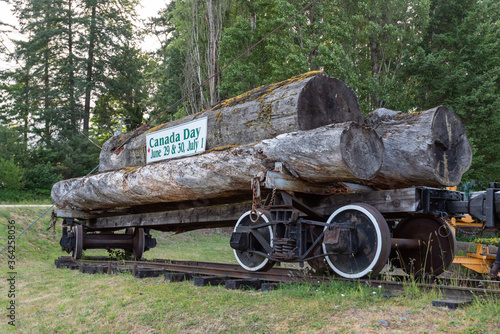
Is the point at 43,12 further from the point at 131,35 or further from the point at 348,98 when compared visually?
the point at 348,98

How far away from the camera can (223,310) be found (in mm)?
4547

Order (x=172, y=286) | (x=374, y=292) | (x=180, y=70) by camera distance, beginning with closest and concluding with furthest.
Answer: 1. (x=374, y=292)
2. (x=172, y=286)
3. (x=180, y=70)

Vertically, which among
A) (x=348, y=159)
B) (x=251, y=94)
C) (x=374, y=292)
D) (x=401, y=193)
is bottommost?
(x=374, y=292)

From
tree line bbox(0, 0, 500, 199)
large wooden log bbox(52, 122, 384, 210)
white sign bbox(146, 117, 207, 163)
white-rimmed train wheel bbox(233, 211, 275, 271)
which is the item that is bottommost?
white-rimmed train wheel bbox(233, 211, 275, 271)

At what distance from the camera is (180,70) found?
27516mm

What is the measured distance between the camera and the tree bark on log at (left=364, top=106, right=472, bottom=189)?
18.0 feet

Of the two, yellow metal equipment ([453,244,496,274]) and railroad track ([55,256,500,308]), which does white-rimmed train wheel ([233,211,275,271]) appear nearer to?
railroad track ([55,256,500,308])

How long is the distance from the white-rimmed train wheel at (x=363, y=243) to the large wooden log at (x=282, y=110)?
1298 millimetres

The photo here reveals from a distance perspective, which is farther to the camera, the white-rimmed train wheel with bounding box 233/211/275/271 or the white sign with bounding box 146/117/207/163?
the white sign with bounding box 146/117/207/163

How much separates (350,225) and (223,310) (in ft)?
5.90

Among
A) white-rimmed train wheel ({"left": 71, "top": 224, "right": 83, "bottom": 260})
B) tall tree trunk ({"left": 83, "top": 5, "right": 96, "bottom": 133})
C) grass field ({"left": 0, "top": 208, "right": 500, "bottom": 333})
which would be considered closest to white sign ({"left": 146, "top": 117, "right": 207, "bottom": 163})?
grass field ({"left": 0, "top": 208, "right": 500, "bottom": 333})

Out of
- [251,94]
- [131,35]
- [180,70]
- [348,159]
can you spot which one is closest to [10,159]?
[180,70]

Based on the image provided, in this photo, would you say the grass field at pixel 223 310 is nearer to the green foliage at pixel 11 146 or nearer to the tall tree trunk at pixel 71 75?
the green foliage at pixel 11 146

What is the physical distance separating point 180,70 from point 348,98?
2242cm
